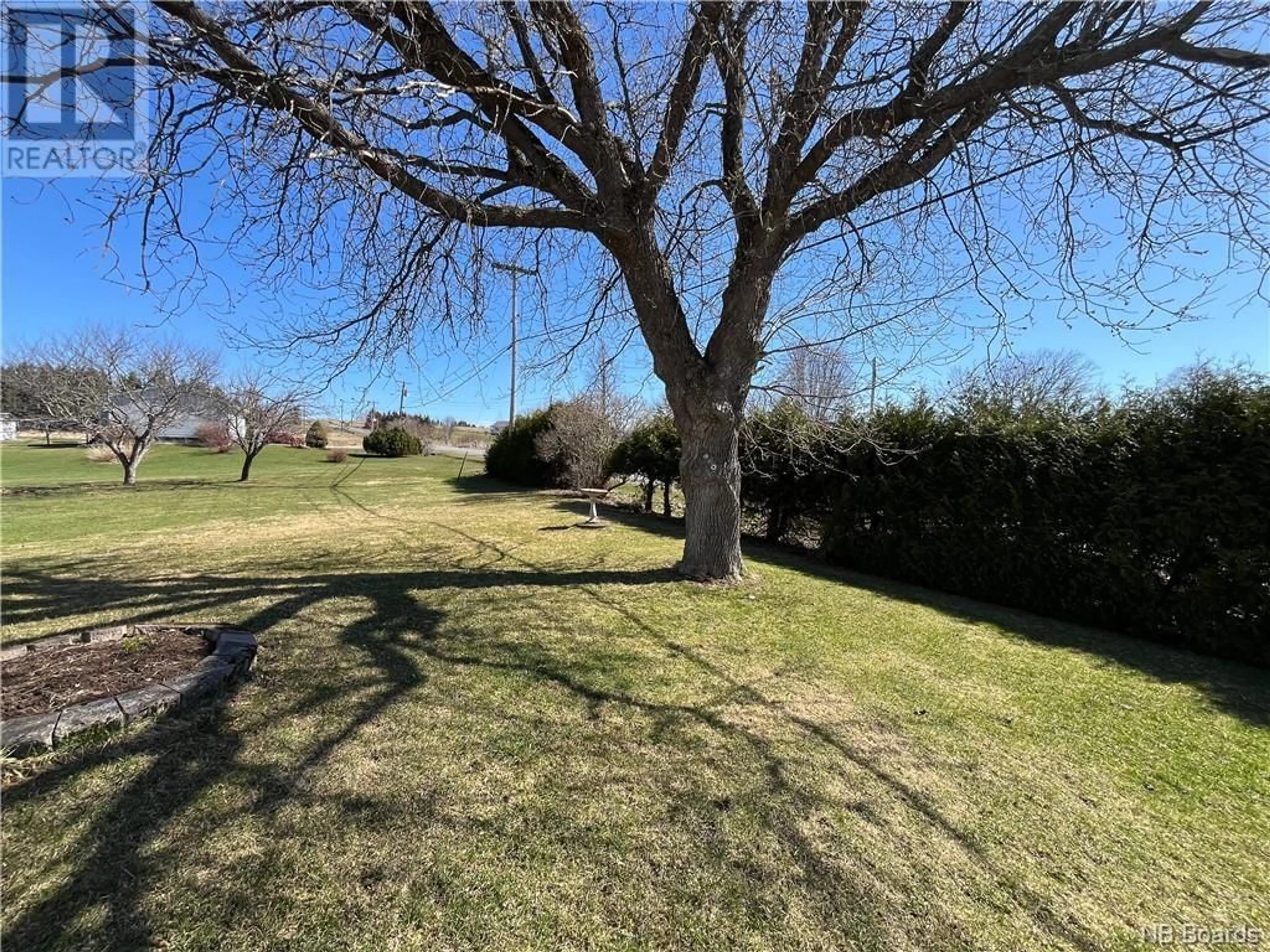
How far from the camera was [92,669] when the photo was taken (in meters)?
2.92

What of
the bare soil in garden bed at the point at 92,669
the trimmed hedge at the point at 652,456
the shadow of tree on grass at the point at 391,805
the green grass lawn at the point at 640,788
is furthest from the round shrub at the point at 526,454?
the bare soil in garden bed at the point at 92,669

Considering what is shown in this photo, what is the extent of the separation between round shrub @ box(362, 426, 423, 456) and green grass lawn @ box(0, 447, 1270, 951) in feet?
104

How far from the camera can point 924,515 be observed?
6.80 metres

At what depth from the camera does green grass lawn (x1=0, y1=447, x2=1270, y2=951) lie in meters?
1.70

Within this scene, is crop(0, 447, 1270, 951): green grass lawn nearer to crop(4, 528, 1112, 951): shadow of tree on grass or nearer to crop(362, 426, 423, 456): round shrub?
crop(4, 528, 1112, 951): shadow of tree on grass

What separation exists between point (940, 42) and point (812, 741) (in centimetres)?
497

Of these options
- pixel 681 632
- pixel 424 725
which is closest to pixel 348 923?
pixel 424 725

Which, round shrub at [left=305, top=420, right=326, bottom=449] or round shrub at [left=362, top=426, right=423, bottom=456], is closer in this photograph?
round shrub at [left=362, top=426, right=423, bottom=456]

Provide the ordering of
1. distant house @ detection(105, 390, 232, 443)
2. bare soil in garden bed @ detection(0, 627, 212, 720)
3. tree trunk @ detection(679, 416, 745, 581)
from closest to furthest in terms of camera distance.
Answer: bare soil in garden bed @ detection(0, 627, 212, 720), tree trunk @ detection(679, 416, 745, 581), distant house @ detection(105, 390, 232, 443)

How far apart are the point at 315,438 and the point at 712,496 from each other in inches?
1672

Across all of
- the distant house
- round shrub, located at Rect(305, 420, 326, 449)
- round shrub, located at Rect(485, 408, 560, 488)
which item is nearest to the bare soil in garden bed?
round shrub, located at Rect(485, 408, 560, 488)

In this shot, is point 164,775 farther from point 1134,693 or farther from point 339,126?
point 1134,693

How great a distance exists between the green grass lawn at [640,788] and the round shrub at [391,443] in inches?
1245

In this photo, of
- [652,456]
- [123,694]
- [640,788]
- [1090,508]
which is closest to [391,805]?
[640,788]
